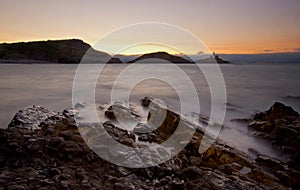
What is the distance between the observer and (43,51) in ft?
374

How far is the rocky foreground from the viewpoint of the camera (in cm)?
390

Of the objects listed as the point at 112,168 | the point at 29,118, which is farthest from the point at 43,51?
the point at 112,168

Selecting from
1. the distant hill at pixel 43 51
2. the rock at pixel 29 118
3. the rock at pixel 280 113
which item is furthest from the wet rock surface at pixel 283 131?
the distant hill at pixel 43 51

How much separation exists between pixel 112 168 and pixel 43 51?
4819 inches

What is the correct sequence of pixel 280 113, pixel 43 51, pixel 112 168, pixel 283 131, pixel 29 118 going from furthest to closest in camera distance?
pixel 43 51 < pixel 280 113 < pixel 29 118 < pixel 283 131 < pixel 112 168

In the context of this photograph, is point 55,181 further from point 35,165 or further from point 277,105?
point 277,105

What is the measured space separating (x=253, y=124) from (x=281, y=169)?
13.1 feet

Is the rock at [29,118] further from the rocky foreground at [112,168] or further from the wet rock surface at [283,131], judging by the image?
the wet rock surface at [283,131]

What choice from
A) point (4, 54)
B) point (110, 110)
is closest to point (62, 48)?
point (4, 54)

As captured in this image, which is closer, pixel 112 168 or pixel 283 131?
pixel 112 168

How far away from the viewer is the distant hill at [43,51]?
103938 mm

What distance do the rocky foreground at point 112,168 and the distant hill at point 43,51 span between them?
10620 cm

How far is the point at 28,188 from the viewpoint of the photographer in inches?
143

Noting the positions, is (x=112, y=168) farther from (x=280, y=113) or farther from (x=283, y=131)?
(x=280, y=113)
